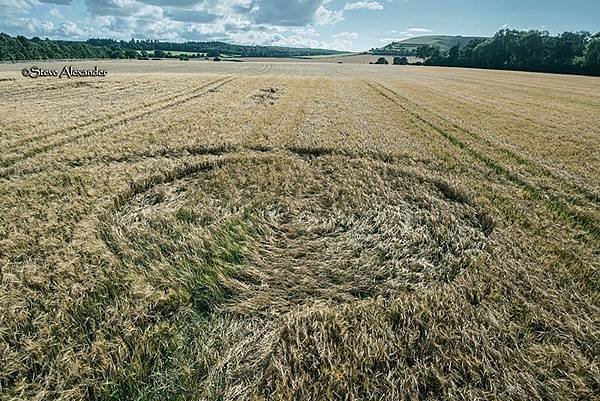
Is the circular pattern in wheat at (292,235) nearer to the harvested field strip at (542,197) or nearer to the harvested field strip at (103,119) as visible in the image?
the harvested field strip at (542,197)

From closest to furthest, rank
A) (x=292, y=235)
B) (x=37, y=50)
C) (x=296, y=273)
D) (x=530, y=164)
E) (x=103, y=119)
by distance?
(x=296, y=273), (x=292, y=235), (x=530, y=164), (x=103, y=119), (x=37, y=50)

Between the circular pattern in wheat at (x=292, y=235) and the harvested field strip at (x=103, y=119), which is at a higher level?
the circular pattern in wheat at (x=292, y=235)

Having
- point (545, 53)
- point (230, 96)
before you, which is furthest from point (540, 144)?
point (545, 53)

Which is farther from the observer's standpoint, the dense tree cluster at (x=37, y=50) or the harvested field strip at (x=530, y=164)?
the dense tree cluster at (x=37, y=50)

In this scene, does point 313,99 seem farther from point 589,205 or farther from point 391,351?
point 391,351

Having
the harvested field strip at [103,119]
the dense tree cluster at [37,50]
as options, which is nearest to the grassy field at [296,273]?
the harvested field strip at [103,119]

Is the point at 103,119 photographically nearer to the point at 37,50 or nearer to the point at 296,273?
the point at 296,273

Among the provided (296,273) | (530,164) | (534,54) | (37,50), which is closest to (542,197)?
(530,164)
